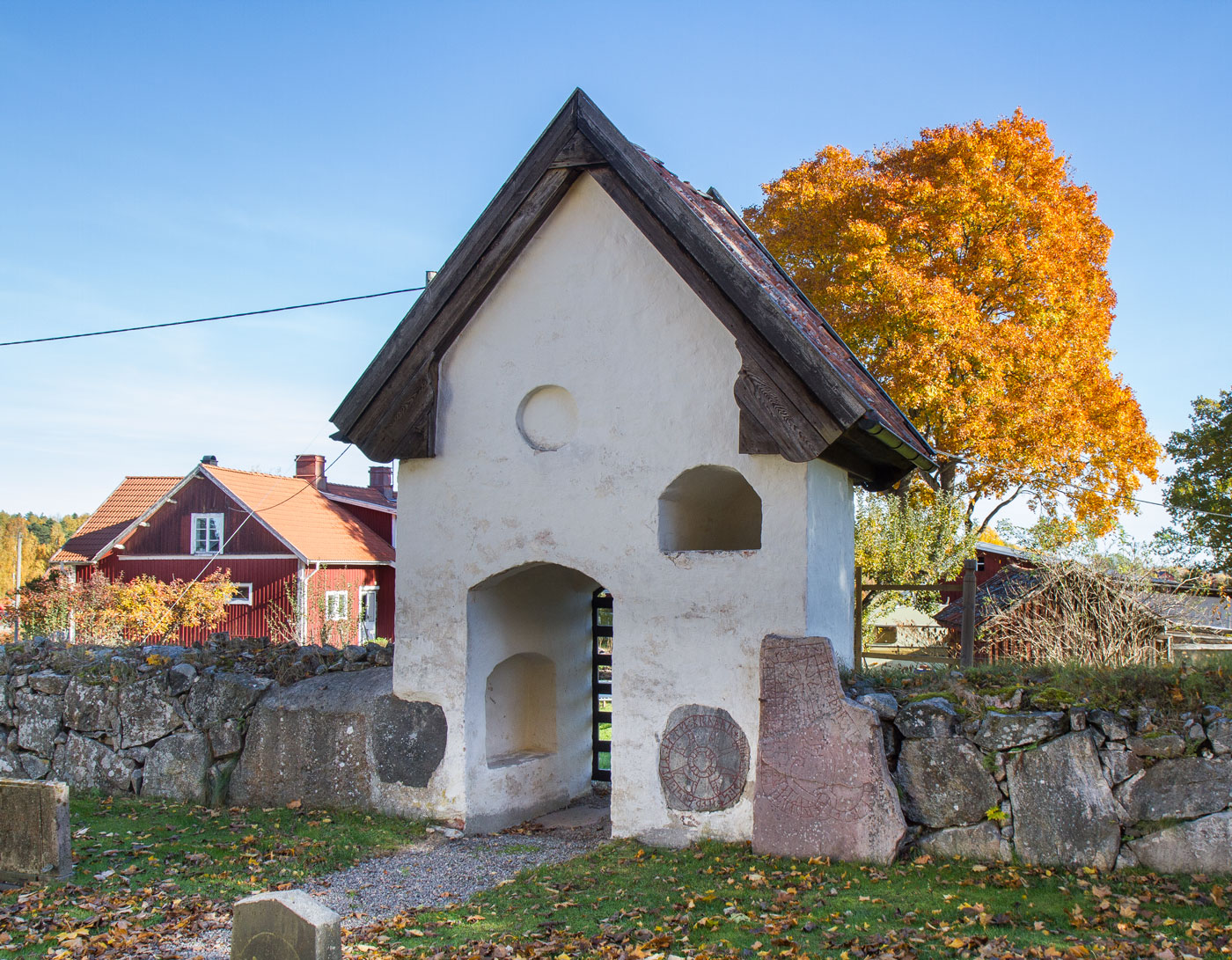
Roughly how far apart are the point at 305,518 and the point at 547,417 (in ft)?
66.0

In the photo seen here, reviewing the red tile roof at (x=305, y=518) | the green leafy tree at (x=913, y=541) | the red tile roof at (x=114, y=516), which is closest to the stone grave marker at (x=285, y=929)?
the green leafy tree at (x=913, y=541)

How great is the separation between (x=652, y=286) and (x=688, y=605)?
2.69m

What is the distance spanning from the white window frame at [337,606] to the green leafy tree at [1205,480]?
21.3 meters

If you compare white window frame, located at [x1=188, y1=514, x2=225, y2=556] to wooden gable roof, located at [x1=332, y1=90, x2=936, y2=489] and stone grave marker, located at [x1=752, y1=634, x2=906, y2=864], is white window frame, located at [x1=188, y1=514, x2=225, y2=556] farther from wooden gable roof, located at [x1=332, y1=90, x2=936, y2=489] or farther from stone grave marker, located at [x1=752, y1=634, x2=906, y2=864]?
stone grave marker, located at [x1=752, y1=634, x2=906, y2=864]

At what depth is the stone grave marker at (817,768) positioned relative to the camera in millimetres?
7148

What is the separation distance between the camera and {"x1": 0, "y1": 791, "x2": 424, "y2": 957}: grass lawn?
6.22 metres

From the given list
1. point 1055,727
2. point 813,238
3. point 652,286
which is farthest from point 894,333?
point 1055,727

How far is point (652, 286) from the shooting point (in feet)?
27.5

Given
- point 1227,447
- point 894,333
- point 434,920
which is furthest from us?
point 1227,447

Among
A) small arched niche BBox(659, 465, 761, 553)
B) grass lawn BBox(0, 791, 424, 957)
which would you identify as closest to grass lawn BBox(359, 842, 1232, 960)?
grass lawn BBox(0, 791, 424, 957)

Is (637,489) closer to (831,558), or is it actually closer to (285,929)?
(831,558)

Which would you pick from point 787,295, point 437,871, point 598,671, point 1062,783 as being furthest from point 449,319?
point 1062,783

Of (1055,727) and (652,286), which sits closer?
(1055,727)

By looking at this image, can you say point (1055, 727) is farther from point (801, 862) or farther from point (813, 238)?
point (813, 238)
